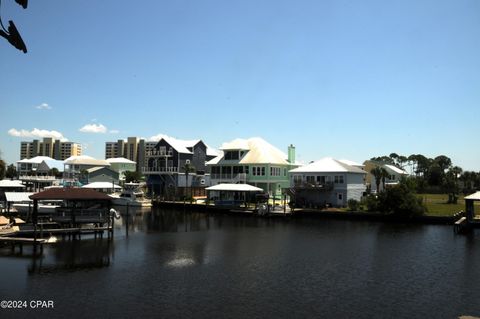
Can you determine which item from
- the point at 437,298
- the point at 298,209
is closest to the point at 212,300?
the point at 437,298

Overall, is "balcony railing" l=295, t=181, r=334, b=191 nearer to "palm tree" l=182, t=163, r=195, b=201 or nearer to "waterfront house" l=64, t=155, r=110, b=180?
"palm tree" l=182, t=163, r=195, b=201

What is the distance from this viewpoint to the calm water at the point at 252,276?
811 inches

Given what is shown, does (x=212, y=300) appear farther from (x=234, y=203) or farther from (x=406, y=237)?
(x=234, y=203)

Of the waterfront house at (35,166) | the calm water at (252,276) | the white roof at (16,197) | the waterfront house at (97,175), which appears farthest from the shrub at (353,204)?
the waterfront house at (35,166)

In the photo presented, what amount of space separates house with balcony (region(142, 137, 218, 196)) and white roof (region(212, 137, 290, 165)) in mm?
8933

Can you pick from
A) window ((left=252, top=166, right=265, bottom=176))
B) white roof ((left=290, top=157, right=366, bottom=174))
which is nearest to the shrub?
white roof ((left=290, top=157, right=366, bottom=174))

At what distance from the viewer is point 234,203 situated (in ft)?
227

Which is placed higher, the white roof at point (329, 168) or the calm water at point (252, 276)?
the white roof at point (329, 168)

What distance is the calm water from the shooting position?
67.6 ft

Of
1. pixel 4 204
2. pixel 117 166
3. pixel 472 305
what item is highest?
pixel 117 166

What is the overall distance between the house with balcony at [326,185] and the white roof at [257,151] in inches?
388

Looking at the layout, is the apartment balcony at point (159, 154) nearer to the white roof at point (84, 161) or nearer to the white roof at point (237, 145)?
the white roof at point (237, 145)

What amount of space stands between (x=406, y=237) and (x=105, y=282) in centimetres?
3121

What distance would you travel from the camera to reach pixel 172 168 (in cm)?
8638
